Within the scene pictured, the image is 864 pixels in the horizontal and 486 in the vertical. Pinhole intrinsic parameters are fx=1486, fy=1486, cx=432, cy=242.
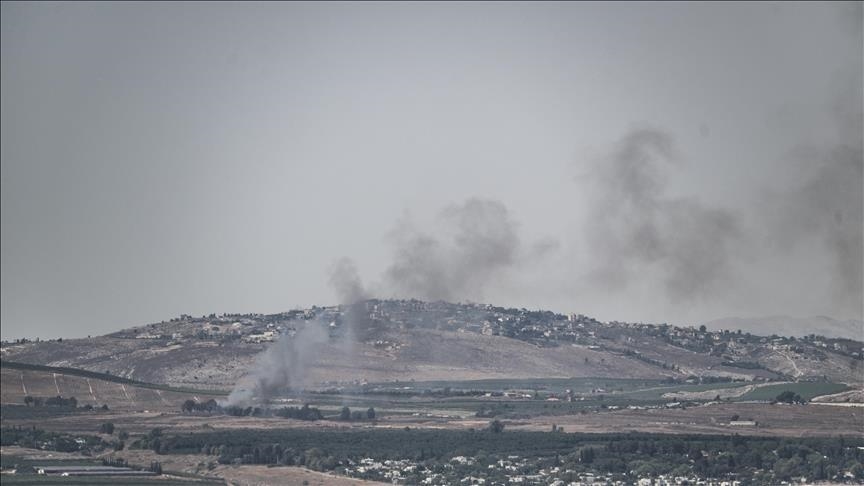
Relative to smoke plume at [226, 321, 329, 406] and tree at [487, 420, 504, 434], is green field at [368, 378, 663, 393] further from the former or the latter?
tree at [487, 420, 504, 434]

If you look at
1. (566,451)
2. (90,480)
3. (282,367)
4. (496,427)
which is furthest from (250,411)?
(90,480)

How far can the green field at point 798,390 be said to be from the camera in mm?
149250

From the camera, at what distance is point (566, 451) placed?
111 m

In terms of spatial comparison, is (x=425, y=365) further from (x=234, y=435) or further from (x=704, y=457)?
(x=704, y=457)

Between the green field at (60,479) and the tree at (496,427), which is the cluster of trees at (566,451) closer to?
the tree at (496,427)

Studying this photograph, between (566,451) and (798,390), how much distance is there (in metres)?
52.8

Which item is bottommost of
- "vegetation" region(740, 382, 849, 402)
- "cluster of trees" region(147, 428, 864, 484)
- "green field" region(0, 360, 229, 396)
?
"cluster of trees" region(147, 428, 864, 484)

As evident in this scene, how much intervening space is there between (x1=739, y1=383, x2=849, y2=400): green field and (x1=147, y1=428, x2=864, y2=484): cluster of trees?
3440 cm

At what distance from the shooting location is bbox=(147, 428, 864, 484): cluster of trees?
10219 cm

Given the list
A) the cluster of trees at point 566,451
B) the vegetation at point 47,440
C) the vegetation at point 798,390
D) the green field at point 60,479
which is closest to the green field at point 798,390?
the vegetation at point 798,390

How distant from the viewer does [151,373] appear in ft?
584

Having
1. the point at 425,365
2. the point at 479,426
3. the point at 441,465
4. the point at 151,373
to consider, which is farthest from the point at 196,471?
the point at 425,365

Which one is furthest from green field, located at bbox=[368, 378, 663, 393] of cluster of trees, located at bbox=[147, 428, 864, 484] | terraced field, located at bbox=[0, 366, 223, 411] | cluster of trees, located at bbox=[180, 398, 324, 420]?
cluster of trees, located at bbox=[147, 428, 864, 484]

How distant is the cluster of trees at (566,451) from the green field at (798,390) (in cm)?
3440
